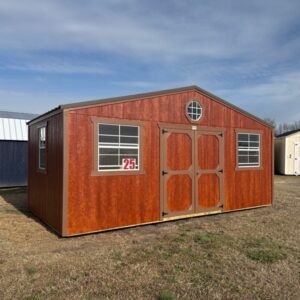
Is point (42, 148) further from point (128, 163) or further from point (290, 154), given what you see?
point (290, 154)

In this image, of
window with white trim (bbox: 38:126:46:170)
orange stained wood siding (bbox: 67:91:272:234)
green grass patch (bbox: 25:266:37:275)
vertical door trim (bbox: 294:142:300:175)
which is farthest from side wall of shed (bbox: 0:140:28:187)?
vertical door trim (bbox: 294:142:300:175)

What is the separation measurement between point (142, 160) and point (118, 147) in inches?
27.7

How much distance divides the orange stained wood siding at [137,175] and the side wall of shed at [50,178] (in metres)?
0.32

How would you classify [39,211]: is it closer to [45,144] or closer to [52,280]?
[45,144]

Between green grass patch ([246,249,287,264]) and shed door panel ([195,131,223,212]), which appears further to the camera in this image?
shed door panel ([195,131,223,212])

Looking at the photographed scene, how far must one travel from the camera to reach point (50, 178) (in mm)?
7602

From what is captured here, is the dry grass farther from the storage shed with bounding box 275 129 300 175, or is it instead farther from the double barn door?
the storage shed with bounding box 275 129 300 175

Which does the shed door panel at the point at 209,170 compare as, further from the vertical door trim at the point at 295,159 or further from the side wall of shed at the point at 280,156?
the vertical door trim at the point at 295,159

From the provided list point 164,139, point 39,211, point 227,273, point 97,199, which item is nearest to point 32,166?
point 39,211

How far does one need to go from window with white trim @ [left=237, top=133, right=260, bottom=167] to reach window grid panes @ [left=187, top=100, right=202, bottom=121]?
1.62 meters

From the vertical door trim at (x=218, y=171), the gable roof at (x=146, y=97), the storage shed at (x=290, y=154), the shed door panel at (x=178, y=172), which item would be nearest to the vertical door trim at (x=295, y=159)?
the storage shed at (x=290, y=154)

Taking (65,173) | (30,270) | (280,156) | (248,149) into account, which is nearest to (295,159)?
(280,156)

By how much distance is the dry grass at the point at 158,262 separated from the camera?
4.20 metres

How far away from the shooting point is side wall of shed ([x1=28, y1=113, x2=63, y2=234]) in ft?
22.6
